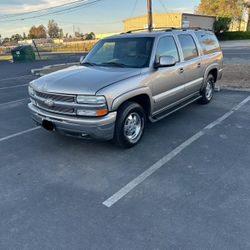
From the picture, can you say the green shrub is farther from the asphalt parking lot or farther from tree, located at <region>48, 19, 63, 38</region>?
tree, located at <region>48, 19, 63, 38</region>

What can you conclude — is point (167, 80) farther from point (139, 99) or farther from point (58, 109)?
point (58, 109)

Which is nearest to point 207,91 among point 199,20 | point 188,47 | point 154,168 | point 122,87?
point 188,47

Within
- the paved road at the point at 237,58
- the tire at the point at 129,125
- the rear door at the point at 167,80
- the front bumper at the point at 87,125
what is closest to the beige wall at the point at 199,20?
the paved road at the point at 237,58

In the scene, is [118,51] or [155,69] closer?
[155,69]

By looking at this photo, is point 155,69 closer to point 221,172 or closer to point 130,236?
Result: point 221,172

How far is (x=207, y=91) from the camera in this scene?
22.2 ft

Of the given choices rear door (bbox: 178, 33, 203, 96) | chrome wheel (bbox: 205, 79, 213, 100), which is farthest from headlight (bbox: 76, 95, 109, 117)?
chrome wheel (bbox: 205, 79, 213, 100)

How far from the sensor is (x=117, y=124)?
3934 mm

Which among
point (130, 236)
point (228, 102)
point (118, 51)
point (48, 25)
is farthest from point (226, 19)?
point (48, 25)

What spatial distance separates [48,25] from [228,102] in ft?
440

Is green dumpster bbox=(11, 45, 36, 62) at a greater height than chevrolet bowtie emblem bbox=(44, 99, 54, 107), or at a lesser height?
greater

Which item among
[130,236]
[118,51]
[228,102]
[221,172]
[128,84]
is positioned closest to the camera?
[130,236]

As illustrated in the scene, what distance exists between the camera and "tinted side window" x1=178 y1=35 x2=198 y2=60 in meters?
5.31

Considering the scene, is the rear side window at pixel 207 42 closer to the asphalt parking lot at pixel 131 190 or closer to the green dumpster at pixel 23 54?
the asphalt parking lot at pixel 131 190
